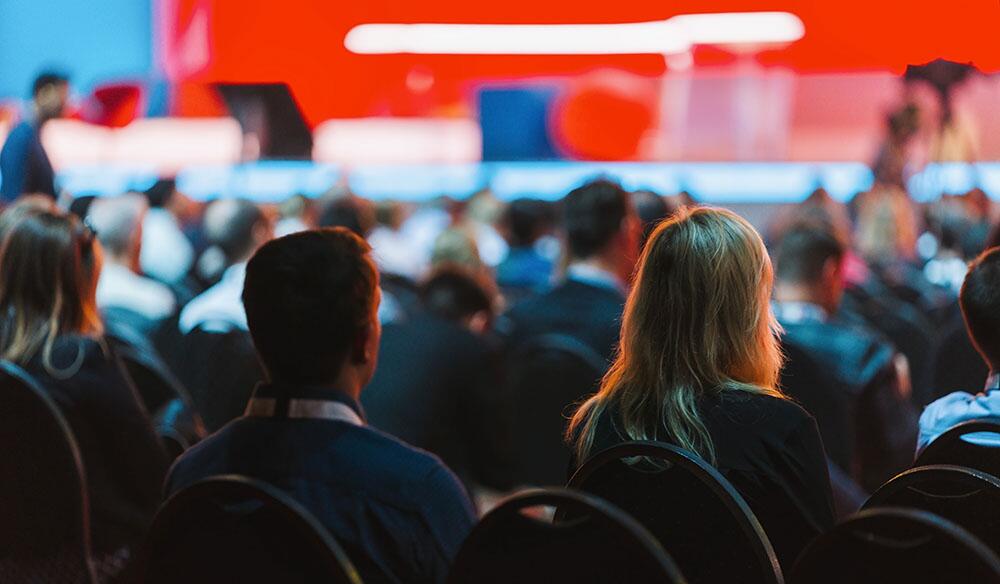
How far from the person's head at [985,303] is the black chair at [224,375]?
1844mm

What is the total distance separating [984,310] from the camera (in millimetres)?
2234

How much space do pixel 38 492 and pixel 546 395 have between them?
1.47 meters

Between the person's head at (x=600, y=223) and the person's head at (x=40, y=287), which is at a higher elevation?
the person's head at (x=40, y=287)

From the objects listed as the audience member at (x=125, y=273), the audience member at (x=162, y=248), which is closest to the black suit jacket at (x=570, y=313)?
the audience member at (x=125, y=273)

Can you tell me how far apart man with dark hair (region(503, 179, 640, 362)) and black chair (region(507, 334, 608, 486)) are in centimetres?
26

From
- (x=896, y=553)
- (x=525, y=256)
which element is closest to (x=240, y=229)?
(x=525, y=256)

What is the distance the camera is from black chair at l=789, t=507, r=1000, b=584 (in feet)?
4.03

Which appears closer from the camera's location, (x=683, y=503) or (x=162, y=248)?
(x=683, y=503)

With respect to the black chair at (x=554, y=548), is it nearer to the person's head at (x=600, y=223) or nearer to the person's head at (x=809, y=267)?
the person's head at (x=809, y=267)

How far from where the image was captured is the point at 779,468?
6.18 feet

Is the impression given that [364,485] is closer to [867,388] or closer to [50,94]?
[867,388]

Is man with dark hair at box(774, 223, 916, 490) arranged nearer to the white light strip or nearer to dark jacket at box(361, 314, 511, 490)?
the white light strip

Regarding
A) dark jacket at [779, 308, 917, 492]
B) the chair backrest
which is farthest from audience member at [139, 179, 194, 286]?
the chair backrest

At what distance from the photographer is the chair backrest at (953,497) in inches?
63.8
